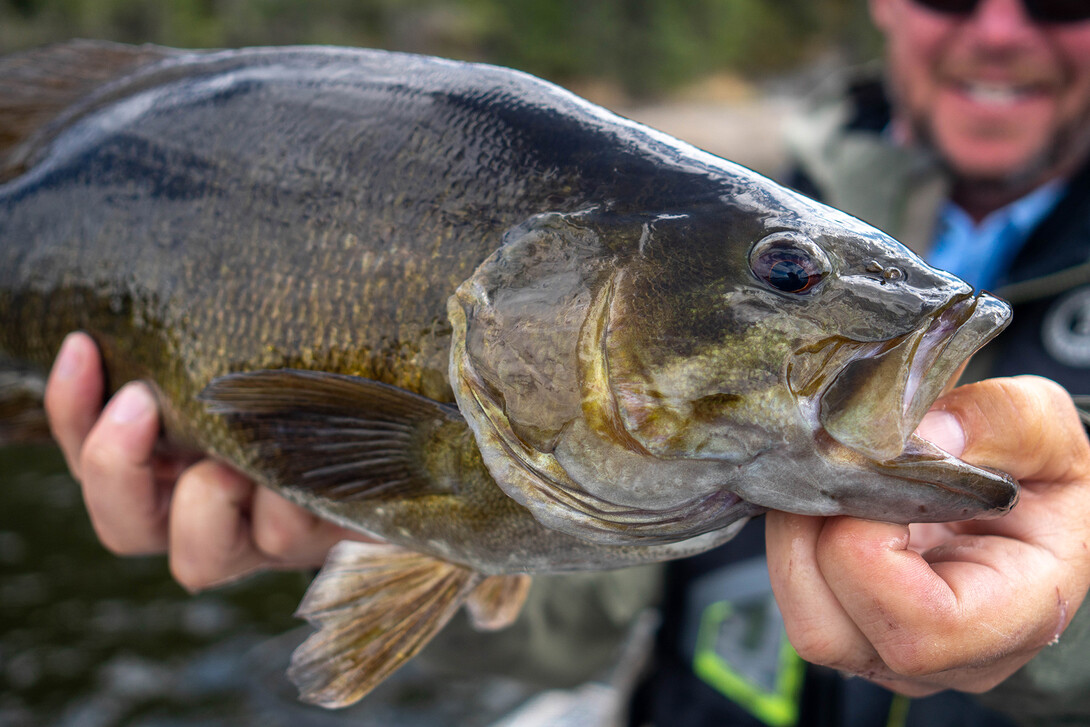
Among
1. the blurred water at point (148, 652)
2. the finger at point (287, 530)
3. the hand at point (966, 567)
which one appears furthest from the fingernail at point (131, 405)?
the blurred water at point (148, 652)

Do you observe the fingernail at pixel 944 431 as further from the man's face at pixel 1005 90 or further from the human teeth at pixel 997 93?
the human teeth at pixel 997 93

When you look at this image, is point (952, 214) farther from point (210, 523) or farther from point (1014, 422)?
point (210, 523)

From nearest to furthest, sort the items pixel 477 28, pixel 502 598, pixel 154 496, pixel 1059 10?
pixel 502 598 → pixel 154 496 → pixel 1059 10 → pixel 477 28

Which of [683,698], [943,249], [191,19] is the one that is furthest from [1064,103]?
[191,19]

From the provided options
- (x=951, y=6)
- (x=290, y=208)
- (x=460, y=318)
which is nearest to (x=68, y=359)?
(x=290, y=208)

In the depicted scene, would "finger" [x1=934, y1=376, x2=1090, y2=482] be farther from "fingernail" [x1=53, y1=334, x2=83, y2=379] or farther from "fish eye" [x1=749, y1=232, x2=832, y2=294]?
"fingernail" [x1=53, y1=334, x2=83, y2=379]

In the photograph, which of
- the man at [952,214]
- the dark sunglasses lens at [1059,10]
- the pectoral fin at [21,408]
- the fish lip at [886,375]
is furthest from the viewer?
the dark sunglasses lens at [1059,10]

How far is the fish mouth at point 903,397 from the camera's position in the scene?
36.1 inches

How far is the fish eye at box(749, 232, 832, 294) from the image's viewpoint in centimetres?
99

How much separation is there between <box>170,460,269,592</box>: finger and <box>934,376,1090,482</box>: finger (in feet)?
4.42

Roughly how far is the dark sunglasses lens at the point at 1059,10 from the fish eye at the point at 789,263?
2380 millimetres

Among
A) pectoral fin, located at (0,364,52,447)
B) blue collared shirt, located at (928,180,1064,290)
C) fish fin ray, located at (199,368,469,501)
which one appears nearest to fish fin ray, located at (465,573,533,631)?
fish fin ray, located at (199,368,469,501)

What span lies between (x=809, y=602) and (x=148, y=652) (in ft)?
17.5

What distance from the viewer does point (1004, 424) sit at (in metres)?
1.02
